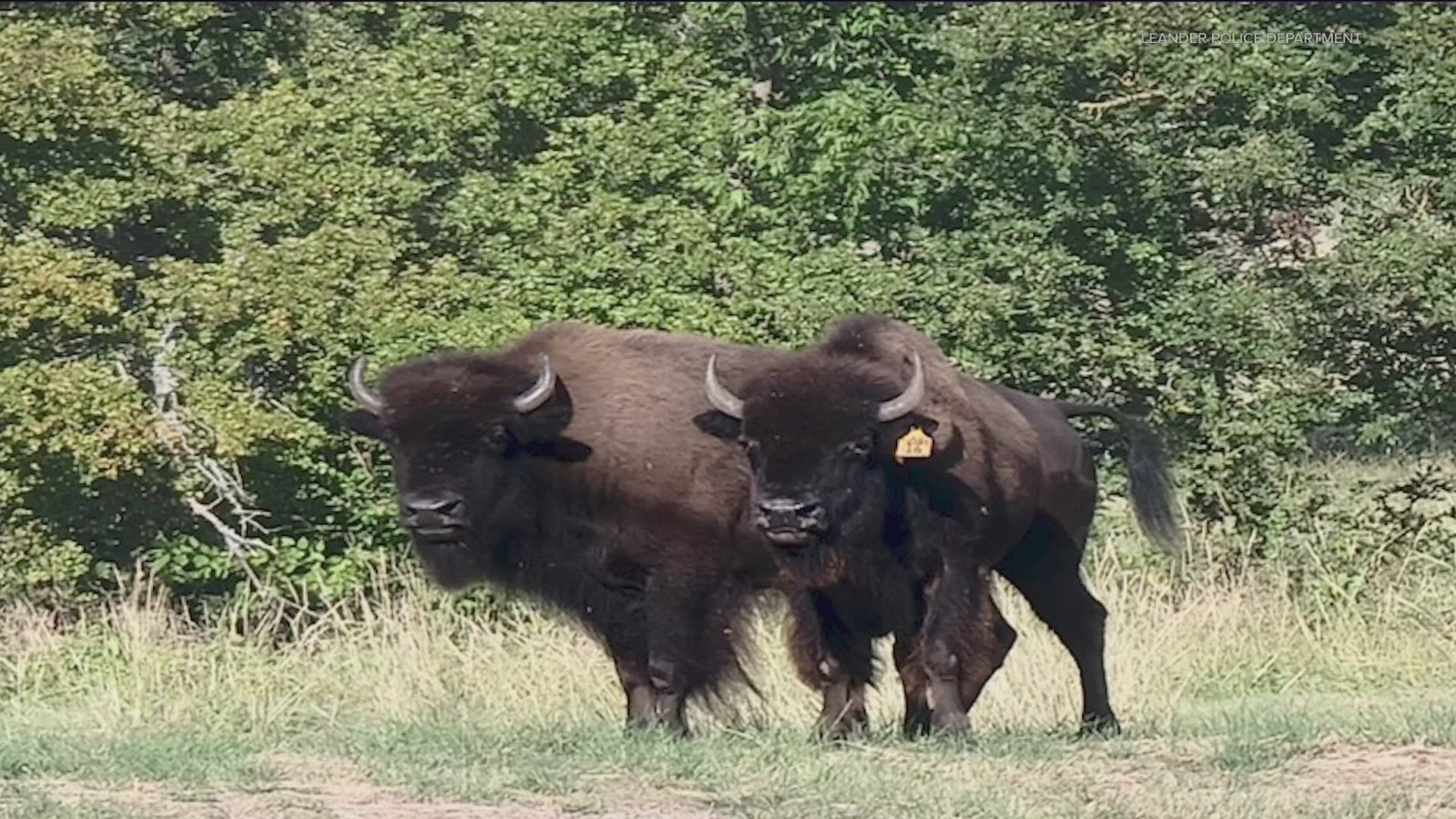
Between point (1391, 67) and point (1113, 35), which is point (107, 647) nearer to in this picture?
point (1113, 35)

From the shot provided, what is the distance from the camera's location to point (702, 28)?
22375mm

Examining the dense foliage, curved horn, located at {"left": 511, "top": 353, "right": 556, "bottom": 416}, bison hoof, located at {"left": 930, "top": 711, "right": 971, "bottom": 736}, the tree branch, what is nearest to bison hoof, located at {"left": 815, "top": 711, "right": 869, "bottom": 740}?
bison hoof, located at {"left": 930, "top": 711, "right": 971, "bottom": 736}

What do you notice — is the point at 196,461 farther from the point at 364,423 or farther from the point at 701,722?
the point at 701,722

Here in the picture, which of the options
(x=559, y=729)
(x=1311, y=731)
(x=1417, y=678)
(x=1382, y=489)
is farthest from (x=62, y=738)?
(x=1382, y=489)

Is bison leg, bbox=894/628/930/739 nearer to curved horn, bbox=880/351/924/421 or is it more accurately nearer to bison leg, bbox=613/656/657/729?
curved horn, bbox=880/351/924/421

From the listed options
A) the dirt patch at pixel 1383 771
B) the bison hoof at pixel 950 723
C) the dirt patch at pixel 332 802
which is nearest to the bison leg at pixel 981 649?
the bison hoof at pixel 950 723

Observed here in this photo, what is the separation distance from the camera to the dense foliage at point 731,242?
19.5 metres

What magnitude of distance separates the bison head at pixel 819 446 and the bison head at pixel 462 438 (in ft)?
3.40

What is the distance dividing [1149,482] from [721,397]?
119 inches

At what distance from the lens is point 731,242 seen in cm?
2045

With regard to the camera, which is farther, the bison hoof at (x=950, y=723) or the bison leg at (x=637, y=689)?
the bison leg at (x=637, y=689)

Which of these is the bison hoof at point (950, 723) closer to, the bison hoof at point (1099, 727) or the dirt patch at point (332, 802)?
the bison hoof at point (1099, 727)

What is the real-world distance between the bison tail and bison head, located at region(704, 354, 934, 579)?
2.47 m

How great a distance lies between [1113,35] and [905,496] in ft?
31.4
